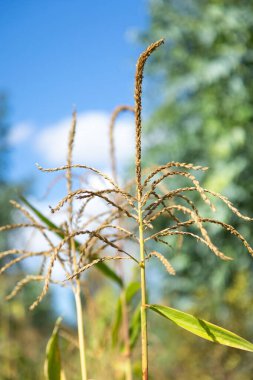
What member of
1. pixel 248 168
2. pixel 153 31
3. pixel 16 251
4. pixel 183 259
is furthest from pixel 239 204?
pixel 16 251

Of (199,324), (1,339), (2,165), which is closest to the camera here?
(199,324)

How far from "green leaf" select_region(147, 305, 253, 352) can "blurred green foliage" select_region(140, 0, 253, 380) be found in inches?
301

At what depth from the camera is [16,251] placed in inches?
52.5

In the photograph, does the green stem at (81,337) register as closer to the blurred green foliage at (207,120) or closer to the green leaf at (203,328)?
the green leaf at (203,328)

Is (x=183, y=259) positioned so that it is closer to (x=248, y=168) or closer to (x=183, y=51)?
(x=248, y=168)

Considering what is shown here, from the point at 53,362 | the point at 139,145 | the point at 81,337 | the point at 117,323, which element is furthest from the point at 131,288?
the point at 139,145

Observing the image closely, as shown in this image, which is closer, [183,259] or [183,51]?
[183,259]

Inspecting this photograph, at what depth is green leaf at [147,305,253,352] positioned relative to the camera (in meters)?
1.04

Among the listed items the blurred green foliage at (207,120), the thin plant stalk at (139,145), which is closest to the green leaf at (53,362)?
the thin plant stalk at (139,145)

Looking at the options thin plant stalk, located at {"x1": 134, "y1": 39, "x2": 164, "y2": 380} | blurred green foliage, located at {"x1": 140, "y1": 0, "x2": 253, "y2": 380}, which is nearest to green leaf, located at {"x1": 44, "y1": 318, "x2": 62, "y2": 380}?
thin plant stalk, located at {"x1": 134, "y1": 39, "x2": 164, "y2": 380}

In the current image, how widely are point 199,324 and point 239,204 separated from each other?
32.9 feet

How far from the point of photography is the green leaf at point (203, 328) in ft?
3.41

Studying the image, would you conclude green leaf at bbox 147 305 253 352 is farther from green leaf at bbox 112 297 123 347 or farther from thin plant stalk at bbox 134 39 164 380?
green leaf at bbox 112 297 123 347

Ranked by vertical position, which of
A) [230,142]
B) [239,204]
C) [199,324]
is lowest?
[199,324]
